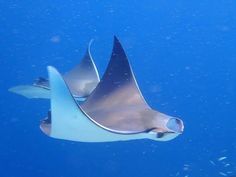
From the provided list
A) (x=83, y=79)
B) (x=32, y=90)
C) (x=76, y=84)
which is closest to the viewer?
(x=32, y=90)

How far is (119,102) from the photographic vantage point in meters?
4.28

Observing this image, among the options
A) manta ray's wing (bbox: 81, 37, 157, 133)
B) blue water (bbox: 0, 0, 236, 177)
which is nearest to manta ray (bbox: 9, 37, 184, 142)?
manta ray's wing (bbox: 81, 37, 157, 133)

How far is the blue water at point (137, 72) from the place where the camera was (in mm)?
11219

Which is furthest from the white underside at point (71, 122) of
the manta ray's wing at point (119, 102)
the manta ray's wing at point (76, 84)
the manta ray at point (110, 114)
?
the manta ray's wing at point (76, 84)

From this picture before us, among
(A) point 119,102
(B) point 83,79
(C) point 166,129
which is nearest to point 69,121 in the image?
(C) point 166,129

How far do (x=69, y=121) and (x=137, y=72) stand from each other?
1068cm

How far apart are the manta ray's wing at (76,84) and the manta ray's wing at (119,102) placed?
1.01 m

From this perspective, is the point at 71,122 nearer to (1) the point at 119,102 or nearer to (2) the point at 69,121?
(2) the point at 69,121

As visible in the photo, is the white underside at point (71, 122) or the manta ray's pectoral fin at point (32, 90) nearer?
the white underside at point (71, 122)

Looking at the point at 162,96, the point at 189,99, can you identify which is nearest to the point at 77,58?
the point at 162,96

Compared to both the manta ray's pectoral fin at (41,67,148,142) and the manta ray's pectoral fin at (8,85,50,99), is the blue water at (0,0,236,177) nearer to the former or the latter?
the manta ray's pectoral fin at (8,85,50,99)

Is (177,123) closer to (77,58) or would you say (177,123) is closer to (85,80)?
(85,80)

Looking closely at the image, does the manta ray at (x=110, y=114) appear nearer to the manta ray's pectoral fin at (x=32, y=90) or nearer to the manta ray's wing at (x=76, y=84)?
the manta ray's wing at (x=76, y=84)

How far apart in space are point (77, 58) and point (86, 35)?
1.71 meters
